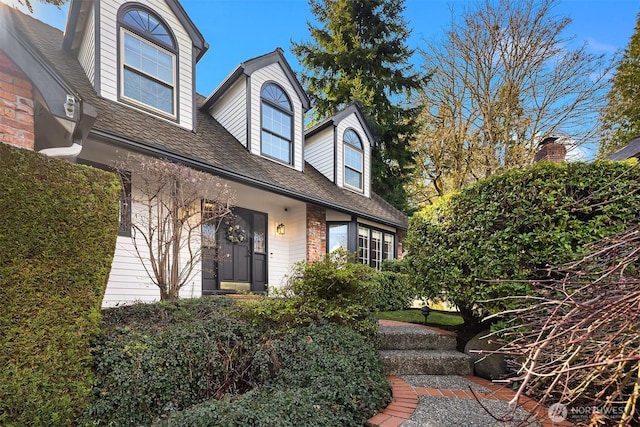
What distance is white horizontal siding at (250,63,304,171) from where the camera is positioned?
8414 millimetres

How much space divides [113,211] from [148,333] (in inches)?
50.0

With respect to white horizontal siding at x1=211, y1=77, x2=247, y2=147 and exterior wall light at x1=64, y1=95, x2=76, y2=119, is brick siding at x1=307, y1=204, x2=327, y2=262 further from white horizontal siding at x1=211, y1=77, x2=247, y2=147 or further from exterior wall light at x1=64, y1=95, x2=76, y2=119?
exterior wall light at x1=64, y1=95, x2=76, y2=119

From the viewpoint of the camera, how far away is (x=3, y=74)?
11.0 feet

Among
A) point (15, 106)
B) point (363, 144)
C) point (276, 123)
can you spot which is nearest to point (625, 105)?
point (363, 144)

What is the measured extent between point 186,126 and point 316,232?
13.6 ft

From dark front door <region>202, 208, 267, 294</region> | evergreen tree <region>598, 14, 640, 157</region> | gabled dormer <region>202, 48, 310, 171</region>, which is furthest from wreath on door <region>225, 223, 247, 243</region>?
evergreen tree <region>598, 14, 640, 157</region>

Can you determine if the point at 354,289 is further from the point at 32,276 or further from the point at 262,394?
the point at 32,276

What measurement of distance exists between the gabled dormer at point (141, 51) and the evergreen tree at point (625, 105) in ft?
53.2

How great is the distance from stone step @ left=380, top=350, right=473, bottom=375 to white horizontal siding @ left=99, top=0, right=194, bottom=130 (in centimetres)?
623

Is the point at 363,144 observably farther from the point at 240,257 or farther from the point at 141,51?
the point at 141,51

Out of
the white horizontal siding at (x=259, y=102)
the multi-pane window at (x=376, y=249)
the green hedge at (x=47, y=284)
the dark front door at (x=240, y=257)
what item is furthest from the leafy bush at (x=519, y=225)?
the multi-pane window at (x=376, y=249)

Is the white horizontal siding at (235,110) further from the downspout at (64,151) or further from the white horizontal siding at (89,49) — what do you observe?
the downspout at (64,151)

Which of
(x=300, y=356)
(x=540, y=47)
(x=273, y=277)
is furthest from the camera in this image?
(x=540, y=47)

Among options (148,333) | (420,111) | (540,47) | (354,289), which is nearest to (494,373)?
(354,289)
